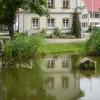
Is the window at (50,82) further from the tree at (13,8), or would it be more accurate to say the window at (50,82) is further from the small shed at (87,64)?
the tree at (13,8)

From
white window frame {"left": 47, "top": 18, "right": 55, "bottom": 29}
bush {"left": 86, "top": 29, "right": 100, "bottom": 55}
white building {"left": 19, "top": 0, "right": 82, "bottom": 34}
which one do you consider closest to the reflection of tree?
bush {"left": 86, "top": 29, "right": 100, "bottom": 55}

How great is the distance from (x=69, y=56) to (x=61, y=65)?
4798 millimetres

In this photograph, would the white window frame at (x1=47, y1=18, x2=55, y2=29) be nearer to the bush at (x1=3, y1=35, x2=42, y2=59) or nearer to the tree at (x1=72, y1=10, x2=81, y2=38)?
the tree at (x1=72, y1=10, x2=81, y2=38)

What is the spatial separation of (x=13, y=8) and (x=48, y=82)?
16.1 metres

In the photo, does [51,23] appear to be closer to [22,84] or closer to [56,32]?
[56,32]

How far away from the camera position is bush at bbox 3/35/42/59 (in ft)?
87.7

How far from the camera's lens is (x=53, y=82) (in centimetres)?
1995

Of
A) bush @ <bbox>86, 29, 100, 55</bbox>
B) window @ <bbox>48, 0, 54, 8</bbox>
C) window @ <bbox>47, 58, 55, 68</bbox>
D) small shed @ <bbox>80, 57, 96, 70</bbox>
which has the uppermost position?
window @ <bbox>48, 0, 54, 8</bbox>

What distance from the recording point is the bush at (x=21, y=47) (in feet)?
87.7

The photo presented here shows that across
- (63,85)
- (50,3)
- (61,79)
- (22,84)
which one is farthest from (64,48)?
(22,84)

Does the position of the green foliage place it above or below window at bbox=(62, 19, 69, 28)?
below

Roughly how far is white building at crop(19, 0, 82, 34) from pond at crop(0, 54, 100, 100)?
15996mm

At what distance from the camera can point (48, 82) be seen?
1986 centimetres

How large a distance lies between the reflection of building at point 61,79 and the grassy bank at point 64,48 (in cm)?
503
